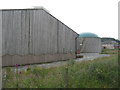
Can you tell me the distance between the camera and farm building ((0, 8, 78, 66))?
690 inches

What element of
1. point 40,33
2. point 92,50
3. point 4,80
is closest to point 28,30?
point 40,33

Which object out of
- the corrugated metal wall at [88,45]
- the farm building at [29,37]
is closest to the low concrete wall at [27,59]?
the farm building at [29,37]

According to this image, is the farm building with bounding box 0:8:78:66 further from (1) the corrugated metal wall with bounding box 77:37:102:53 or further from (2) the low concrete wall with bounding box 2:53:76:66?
(1) the corrugated metal wall with bounding box 77:37:102:53

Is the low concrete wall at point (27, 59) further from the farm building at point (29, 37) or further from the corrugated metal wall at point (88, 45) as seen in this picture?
the corrugated metal wall at point (88, 45)

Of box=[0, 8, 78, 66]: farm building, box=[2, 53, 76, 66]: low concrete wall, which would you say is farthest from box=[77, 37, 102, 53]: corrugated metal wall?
box=[0, 8, 78, 66]: farm building

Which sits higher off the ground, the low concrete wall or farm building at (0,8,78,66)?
farm building at (0,8,78,66)

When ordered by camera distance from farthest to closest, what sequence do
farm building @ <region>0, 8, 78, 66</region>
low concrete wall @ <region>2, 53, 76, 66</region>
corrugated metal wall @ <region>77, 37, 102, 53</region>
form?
corrugated metal wall @ <region>77, 37, 102, 53</region>
farm building @ <region>0, 8, 78, 66</region>
low concrete wall @ <region>2, 53, 76, 66</region>

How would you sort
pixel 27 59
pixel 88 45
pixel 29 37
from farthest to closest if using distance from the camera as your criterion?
pixel 88 45
pixel 29 37
pixel 27 59

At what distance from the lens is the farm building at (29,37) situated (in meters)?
17.5

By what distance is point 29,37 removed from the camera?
18906mm

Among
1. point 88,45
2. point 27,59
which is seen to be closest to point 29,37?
point 27,59

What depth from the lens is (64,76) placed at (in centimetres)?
570

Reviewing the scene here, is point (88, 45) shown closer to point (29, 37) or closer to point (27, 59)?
point (29, 37)

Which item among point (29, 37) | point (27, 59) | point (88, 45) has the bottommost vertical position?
point (27, 59)
